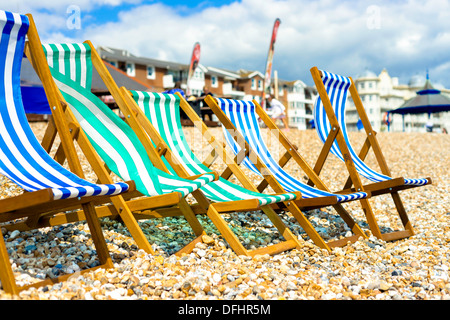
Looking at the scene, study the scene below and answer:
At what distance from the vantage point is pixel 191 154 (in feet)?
12.9

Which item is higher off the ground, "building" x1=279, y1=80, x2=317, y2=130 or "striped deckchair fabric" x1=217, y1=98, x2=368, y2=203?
"building" x1=279, y1=80, x2=317, y2=130

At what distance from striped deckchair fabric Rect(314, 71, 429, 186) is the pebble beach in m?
0.53

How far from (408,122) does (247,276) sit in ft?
249

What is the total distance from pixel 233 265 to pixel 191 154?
1458 mm

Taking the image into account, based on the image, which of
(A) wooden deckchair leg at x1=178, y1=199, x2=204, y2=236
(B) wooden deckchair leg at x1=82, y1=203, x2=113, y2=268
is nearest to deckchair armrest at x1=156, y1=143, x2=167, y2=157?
(A) wooden deckchair leg at x1=178, y1=199, x2=204, y2=236

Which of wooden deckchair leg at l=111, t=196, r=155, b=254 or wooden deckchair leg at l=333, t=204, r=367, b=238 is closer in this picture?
wooden deckchair leg at l=111, t=196, r=155, b=254

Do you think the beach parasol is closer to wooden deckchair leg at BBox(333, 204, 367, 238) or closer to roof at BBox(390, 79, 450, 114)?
roof at BBox(390, 79, 450, 114)

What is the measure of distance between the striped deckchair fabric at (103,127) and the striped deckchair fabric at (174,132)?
33 centimetres

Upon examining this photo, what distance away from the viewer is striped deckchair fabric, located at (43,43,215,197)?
299 centimetres

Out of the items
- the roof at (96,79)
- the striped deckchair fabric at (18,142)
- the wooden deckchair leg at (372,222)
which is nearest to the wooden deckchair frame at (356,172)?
the wooden deckchair leg at (372,222)

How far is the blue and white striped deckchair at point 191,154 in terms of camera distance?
10.8ft

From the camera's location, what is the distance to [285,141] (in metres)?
4.11
